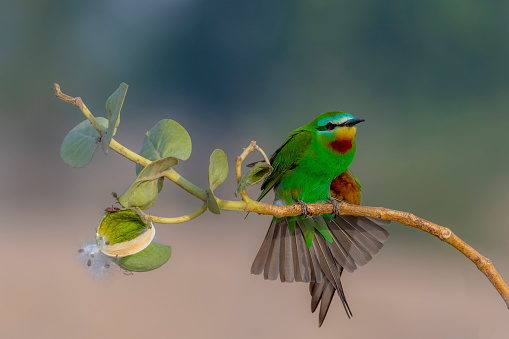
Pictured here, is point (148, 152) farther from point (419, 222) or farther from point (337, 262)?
point (337, 262)

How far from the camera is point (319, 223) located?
80 cm

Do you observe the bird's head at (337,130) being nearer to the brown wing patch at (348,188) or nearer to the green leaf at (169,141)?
the brown wing patch at (348,188)

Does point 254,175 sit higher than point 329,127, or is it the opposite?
point 329,127

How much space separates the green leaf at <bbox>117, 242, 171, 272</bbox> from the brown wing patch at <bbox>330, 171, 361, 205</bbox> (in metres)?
0.45

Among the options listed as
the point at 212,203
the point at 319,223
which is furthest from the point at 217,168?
the point at 319,223

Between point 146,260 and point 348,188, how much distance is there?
476mm

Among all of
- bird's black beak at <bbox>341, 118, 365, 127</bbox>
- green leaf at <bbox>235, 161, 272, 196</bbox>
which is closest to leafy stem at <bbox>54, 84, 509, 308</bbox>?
green leaf at <bbox>235, 161, 272, 196</bbox>

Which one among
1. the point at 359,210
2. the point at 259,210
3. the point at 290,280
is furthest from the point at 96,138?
the point at 290,280

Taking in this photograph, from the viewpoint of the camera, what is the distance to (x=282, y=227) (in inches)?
33.7

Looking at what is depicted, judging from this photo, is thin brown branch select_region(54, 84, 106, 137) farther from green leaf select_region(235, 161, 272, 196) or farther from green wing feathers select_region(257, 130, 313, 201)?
green wing feathers select_region(257, 130, 313, 201)

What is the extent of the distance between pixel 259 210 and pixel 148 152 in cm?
12

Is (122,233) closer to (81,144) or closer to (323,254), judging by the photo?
(81,144)

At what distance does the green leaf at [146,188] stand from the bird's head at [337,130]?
355mm

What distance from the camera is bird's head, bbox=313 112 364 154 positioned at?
0.73 meters
